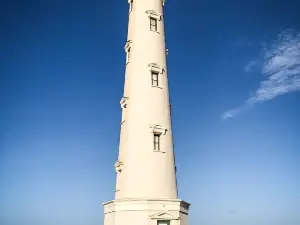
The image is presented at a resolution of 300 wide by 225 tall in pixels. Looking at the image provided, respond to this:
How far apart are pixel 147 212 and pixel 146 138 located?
182 inches

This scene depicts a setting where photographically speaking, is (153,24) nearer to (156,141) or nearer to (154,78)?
(154,78)

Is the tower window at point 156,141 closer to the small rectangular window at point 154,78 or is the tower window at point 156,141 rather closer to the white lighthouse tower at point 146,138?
the white lighthouse tower at point 146,138

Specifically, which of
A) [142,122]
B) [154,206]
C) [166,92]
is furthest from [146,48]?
[154,206]

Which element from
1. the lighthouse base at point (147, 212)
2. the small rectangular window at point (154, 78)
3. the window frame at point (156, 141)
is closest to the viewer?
the lighthouse base at point (147, 212)

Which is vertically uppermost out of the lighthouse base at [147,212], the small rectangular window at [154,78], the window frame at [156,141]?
the small rectangular window at [154,78]

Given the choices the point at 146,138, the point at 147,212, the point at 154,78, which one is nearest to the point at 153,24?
the point at 154,78

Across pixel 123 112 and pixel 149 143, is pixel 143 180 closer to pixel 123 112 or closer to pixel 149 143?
pixel 149 143

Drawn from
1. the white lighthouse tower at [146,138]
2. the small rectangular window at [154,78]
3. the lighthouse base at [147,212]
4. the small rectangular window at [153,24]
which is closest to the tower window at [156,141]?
the white lighthouse tower at [146,138]

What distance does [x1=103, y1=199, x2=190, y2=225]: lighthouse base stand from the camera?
19.3 m

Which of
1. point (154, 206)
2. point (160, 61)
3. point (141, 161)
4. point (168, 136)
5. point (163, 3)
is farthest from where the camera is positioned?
point (163, 3)

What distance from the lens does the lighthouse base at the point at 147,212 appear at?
1930 centimetres

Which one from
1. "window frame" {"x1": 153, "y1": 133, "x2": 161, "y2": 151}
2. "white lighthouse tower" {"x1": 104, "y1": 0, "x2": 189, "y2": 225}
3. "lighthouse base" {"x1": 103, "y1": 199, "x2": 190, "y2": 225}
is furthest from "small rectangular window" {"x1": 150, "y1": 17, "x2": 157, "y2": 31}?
"lighthouse base" {"x1": 103, "y1": 199, "x2": 190, "y2": 225}

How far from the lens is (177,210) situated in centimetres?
2008

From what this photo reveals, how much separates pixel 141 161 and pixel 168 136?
270cm
